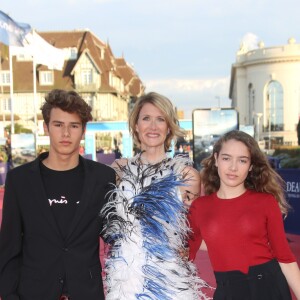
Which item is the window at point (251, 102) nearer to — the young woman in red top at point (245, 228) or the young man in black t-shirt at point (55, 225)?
the young woman in red top at point (245, 228)

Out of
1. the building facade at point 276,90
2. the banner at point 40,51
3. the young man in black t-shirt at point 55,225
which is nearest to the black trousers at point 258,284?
the young man in black t-shirt at point 55,225

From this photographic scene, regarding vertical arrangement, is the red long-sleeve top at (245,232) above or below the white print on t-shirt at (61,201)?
below

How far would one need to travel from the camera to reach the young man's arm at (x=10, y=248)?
2.63 metres

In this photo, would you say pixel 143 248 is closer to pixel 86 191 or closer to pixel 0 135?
pixel 86 191

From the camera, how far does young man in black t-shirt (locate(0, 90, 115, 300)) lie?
2631 mm

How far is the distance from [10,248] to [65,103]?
81 centimetres

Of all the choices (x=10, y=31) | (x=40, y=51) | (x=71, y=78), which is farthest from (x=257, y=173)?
(x=71, y=78)

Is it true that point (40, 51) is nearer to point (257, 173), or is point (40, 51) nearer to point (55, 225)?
point (257, 173)

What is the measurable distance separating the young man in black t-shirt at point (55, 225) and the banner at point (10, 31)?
687 inches

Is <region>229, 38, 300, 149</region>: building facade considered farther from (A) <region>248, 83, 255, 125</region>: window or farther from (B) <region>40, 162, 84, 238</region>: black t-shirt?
(B) <region>40, 162, 84, 238</region>: black t-shirt

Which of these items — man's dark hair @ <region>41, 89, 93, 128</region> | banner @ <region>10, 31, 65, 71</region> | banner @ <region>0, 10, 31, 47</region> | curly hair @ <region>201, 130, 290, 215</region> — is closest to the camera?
man's dark hair @ <region>41, 89, 93, 128</region>

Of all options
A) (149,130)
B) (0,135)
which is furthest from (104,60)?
(149,130)

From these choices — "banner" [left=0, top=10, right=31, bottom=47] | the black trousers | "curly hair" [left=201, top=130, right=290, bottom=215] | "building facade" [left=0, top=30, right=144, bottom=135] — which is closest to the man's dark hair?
"curly hair" [left=201, top=130, right=290, bottom=215]

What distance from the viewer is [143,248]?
2828 mm
